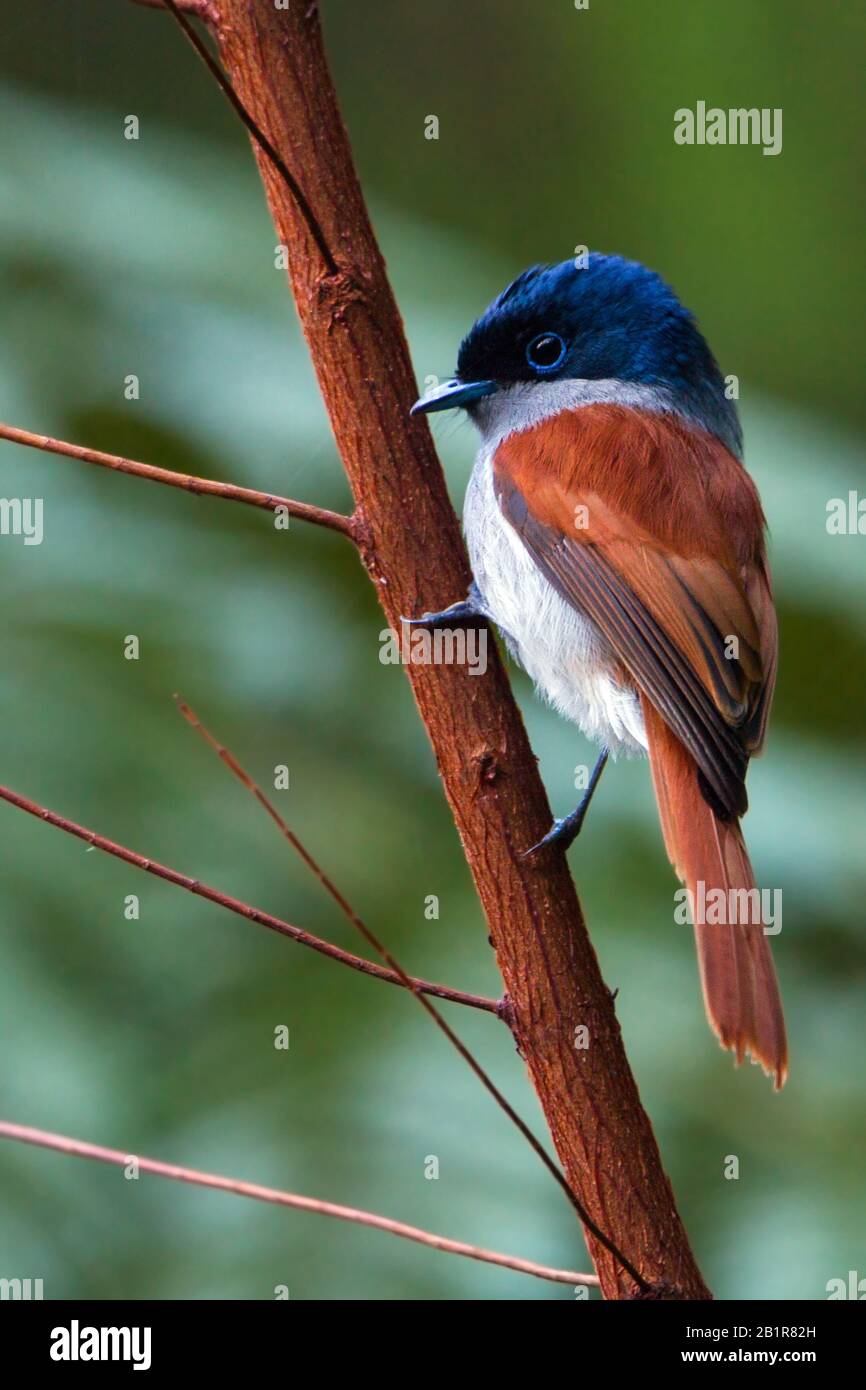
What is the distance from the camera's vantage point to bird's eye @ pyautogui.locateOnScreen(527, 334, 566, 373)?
2.74 m

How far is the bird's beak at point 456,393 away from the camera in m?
2.65

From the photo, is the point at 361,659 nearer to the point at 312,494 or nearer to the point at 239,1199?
the point at 312,494

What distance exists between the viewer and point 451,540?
197cm

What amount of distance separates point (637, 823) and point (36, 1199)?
1.30 meters

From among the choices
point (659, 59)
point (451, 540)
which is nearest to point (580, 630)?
point (451, 540)

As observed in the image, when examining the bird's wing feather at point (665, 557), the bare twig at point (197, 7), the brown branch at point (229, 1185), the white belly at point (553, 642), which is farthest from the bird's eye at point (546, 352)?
the brown branch at point (229, 1185)

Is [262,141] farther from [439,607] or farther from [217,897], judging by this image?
[217,897]

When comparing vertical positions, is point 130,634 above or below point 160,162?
below

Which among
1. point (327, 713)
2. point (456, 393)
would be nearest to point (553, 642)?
point (456, 393)

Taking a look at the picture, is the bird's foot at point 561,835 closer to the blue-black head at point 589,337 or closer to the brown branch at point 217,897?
the brown branch at point 217,897

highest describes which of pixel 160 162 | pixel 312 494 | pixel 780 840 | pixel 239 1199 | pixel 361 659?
pixel 160 162

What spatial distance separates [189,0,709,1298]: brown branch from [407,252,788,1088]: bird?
0.43 feet

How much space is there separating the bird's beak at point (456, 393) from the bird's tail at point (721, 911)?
0.65 metres

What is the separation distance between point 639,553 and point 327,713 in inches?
34.4
